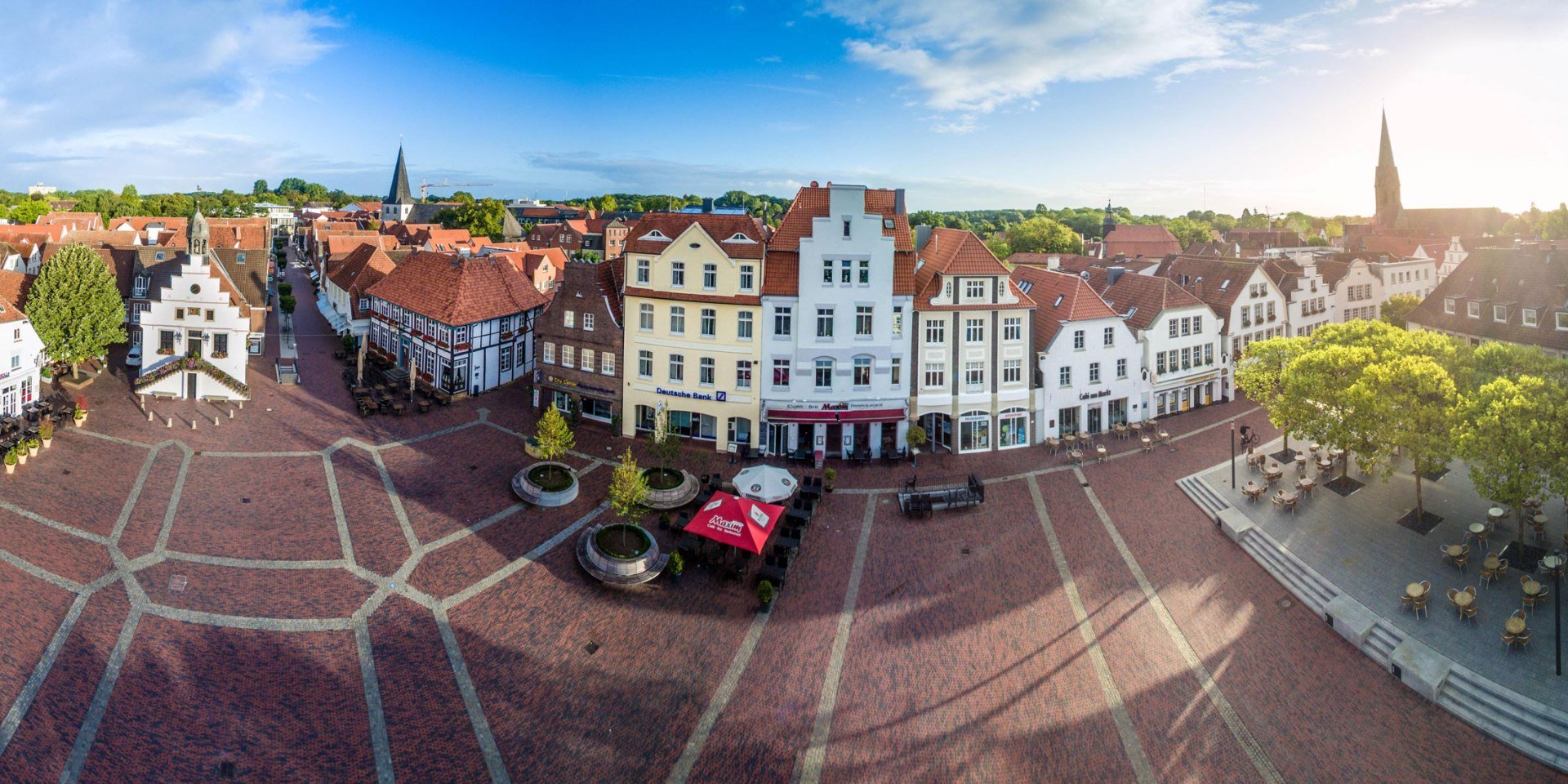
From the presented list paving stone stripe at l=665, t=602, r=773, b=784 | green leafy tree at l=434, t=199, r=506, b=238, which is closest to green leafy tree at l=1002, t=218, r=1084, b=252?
green leafy tree at l=434, t=199, r=506, b=238

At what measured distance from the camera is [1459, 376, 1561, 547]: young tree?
21688 mm

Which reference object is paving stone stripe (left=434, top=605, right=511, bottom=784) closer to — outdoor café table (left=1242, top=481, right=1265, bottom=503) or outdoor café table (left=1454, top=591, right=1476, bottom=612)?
outdoor café table (left=1454, top=591, right=1476, bottom=612)

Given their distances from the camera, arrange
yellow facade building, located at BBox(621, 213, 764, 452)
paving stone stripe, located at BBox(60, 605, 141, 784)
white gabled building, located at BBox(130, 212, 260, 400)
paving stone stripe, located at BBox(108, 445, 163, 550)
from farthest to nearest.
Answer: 1. white gabled building, located at BBox(130, 212, 260, 400)
2. yellow facade building, located at BBox(621, 213, 764, 452)
3. paving stone stripe, located at BBox(108, 445, 163, 550)
4. paving stone stripe, located at BBox(60, 605, 141, 784)

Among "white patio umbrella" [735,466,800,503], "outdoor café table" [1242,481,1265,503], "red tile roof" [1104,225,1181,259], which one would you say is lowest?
"outdoor café table" [1242,481,1265,503]

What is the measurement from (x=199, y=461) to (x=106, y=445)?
4.99 metres

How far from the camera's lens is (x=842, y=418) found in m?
36.4

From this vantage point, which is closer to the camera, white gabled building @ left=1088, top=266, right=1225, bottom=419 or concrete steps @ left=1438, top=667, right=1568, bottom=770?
concrete steps @ left=1438, top=667, right=1568, bottom=770

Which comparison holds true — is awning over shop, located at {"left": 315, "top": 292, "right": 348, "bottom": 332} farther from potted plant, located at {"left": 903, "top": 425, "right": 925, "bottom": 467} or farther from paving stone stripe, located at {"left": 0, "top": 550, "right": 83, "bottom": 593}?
potted plant, located at {"left": 903, "top": 425, "right": 925, "bottom": 467}

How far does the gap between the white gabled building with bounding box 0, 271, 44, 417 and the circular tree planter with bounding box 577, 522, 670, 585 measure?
3177 cm

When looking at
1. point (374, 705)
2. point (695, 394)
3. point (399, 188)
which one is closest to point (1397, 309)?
point (695, 394)

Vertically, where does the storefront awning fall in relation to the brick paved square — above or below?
above

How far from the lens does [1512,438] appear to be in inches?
865

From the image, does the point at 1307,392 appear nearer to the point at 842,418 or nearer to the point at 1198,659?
the point at 1198,659

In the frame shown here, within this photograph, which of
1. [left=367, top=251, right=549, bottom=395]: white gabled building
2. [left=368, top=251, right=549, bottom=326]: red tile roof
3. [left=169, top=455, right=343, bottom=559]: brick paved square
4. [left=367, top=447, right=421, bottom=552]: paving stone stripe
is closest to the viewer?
[left=169, top=455, right=343, bottom=559]: brick paved square
